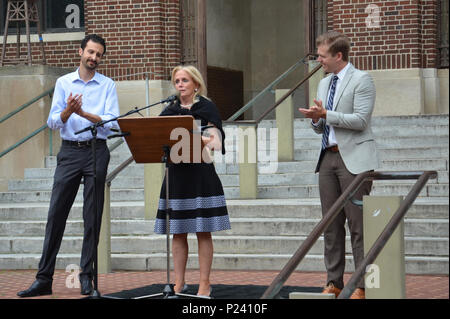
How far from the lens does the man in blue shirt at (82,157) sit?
772cm

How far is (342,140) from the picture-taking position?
22.0 ft

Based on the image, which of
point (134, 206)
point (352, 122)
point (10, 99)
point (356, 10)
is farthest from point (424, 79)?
point (352, 122)

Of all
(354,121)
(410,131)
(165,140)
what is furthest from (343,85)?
(410,131)

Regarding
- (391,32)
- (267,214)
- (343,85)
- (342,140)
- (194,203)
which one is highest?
(391,32)

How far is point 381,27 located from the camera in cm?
1362

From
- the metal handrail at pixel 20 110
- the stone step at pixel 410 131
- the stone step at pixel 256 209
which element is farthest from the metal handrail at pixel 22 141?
the stone step at pixel 410 131

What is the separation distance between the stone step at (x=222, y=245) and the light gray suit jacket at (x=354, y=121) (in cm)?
210

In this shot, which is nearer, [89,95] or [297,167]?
[89,95]

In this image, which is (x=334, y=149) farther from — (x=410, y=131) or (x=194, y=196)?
(x=410, y=131)

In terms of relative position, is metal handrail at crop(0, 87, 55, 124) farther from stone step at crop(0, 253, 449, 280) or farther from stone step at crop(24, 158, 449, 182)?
stone step at crop(0, 253, 449, 280)

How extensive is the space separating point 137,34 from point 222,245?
6.50 meters

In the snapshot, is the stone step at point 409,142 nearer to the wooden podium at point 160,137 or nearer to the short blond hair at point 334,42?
the short blond hair at point 334,42

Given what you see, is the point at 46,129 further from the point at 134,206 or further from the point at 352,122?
the point at 352,122
